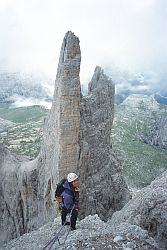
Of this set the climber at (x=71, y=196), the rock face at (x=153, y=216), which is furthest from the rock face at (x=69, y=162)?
the climber at (x=71, y=196)

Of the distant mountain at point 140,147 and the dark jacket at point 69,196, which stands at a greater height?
the dark jacket at point 69,196

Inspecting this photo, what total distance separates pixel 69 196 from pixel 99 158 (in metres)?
22.8

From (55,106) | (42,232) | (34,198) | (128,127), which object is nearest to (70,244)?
(42,232)

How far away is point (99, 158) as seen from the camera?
1665 inches

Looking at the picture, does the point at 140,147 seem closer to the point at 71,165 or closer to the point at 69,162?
the point at 71,165

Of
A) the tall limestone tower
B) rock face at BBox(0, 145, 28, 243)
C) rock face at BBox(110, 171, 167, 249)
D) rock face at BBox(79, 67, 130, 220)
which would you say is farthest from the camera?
rock face at BBox(0, 145, 28, 243)

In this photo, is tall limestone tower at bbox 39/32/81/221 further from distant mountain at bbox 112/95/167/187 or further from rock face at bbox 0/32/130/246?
distant mountain at bbox 112/95/167/187

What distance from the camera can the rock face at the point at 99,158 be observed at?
39844 mm

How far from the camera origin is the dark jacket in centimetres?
1948

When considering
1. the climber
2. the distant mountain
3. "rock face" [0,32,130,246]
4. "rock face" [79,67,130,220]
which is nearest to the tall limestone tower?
"rock face" [0,32,130,246]

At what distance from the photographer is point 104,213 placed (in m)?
41.9

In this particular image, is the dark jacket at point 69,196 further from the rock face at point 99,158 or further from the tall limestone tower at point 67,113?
the rock face at point 99,158

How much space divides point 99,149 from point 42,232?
19393 millimetres

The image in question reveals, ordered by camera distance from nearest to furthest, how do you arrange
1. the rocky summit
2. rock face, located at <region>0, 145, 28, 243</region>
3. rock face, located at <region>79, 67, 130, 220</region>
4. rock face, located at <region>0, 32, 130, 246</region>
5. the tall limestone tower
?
the tall limestone tower
the rocky summit
rock face, located at <region>0, 32, 130, 246</region>
rock face, located at <region>79, 67, 130, 220</region>
rock face, located at <region>0, 145, 28, 243</region>
